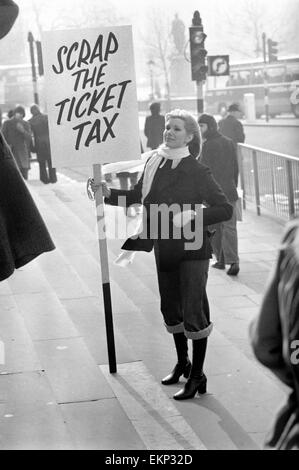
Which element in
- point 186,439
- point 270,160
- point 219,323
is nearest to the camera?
point 186,439

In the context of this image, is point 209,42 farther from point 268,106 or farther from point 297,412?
point 297,412

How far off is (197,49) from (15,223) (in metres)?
Result: 13.6

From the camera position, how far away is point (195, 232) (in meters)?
5.93

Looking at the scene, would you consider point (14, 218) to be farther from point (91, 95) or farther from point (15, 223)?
point (91, 95)

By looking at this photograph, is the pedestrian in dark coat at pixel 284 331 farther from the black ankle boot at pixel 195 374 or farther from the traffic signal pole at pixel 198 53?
the traffic signal pole at pixel 198 53

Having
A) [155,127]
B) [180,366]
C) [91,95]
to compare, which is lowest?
[180,366]

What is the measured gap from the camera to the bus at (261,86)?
43.9 m

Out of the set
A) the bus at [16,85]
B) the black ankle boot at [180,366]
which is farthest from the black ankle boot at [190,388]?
the bus at [16,85]

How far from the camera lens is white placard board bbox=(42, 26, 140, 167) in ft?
20.5

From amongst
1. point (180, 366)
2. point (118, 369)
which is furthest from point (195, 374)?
point (118, 369)

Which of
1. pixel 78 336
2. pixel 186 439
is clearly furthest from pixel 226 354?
pixel 186 439

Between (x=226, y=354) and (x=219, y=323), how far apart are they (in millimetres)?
990

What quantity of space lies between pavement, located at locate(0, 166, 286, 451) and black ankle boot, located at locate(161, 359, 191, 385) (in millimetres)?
50

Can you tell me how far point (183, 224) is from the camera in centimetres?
587
